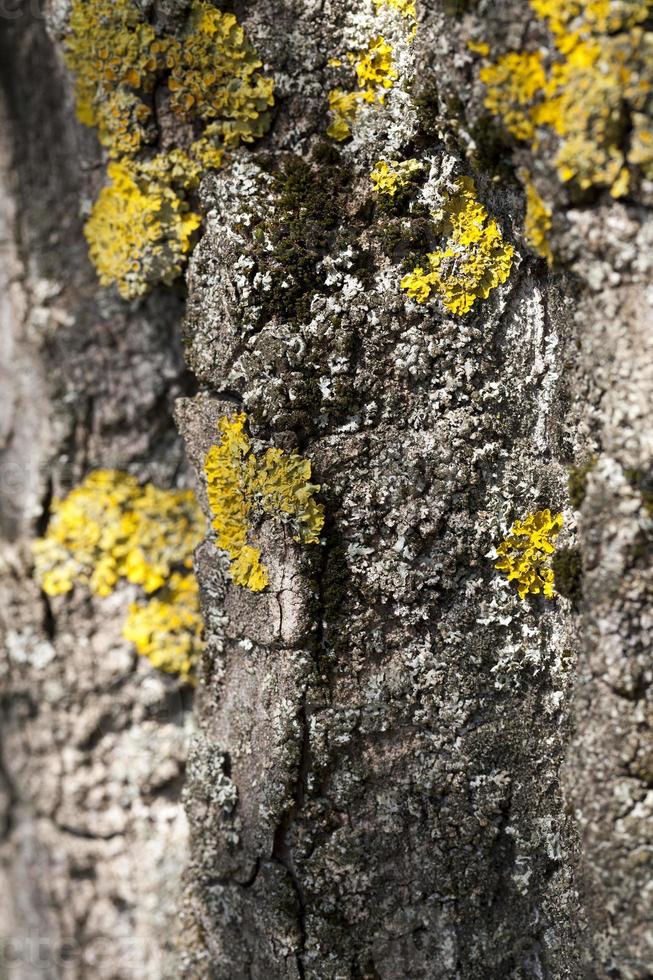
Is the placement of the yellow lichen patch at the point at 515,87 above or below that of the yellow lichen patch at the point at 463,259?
above

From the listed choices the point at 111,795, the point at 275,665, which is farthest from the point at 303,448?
the point at 111,795

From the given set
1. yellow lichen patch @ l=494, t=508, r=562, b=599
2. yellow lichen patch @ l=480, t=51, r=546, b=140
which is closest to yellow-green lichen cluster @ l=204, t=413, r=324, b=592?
yellow lichen patch @ l=494, t=508, r=562, b=599

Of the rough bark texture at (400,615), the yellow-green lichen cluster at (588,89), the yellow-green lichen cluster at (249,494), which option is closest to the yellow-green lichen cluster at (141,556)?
the rough bark texture at (400,615)

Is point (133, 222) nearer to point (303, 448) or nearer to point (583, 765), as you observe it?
point (303, 448)

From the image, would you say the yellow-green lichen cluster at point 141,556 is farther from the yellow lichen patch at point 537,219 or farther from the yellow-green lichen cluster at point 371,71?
the yellow lichen patch at point 537,219

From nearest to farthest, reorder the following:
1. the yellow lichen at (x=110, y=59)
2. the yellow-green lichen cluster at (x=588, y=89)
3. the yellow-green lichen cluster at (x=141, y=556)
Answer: the yellow-green lichen cluster at (x=588, y=89), the yellow lichen at (x=110, y=59), the yellow-green lichen cluster at (x=141, y=556)

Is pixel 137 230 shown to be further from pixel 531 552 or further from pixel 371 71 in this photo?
pixel 531 552

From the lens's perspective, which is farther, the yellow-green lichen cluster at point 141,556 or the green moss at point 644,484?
the yellow-green lichen cluster at point 141,556
